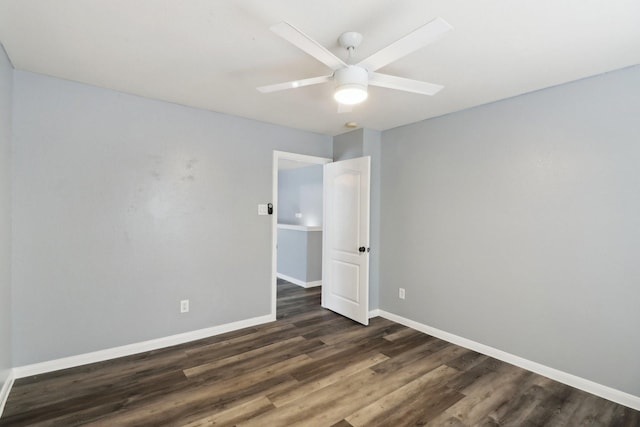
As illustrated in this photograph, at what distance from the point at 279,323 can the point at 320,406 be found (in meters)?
1.63

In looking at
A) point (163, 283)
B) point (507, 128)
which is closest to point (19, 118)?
A: point (163, 283)

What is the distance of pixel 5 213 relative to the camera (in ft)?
7.23

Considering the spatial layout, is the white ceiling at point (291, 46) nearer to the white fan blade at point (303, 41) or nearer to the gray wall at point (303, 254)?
the white fan blade at point (303, 41)

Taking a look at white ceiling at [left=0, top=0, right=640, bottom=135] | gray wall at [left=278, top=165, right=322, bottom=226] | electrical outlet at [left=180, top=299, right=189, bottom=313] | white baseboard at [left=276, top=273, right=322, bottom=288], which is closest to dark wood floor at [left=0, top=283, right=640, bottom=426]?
electrical outlet at [left=180, top=299, right=189, bottom=313]

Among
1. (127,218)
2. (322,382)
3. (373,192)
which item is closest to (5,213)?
(127,218)

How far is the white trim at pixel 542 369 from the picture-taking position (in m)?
2.19

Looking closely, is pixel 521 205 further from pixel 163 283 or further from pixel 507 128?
pixel 163 283

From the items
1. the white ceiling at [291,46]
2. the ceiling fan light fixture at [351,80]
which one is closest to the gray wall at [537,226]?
the white ceiling at [291,46]

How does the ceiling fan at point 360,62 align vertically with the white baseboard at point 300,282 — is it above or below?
above

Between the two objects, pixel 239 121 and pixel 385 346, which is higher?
pixel 239 121

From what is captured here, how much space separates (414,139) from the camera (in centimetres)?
363

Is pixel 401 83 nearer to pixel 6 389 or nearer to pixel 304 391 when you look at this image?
pixel 304 391

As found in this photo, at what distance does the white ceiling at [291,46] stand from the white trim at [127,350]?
2.43 metres

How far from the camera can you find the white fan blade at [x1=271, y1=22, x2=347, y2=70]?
1.31 meters
